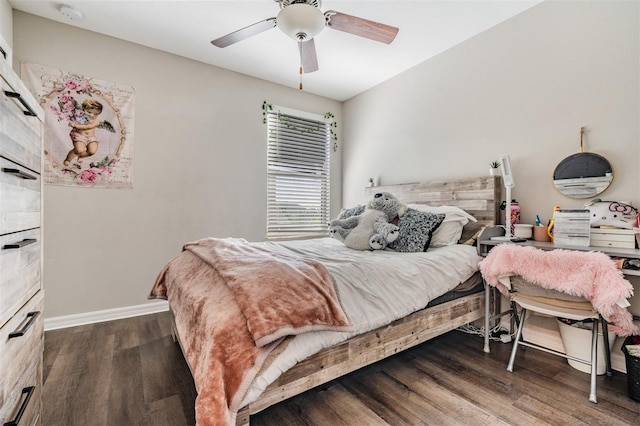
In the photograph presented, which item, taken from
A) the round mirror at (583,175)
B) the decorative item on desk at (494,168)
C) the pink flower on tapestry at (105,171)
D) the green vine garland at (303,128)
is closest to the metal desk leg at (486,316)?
the round mirror at (583,175)

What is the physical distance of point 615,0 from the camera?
193 cm

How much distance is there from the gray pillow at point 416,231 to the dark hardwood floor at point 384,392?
77 centimetres

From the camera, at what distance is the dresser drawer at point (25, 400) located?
34.0 inches

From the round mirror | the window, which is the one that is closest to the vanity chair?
the round mirror

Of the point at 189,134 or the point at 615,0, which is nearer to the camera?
the point at 615,0

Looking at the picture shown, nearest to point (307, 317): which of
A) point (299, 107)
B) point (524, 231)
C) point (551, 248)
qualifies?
point (551, 248)

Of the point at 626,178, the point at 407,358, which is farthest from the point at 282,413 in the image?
the point at 626,178

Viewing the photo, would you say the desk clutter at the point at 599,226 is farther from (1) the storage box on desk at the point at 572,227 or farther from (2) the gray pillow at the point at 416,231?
(2) the gray pillow at the point at 416,231

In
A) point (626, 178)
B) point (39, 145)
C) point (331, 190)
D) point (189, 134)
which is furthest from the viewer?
point (331, 190)

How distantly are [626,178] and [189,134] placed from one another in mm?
3788

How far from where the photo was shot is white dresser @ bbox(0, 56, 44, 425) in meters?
0.84

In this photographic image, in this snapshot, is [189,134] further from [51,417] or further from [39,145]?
[51,417]

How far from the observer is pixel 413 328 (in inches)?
69.7

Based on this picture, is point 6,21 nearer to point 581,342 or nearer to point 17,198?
point 17,198
